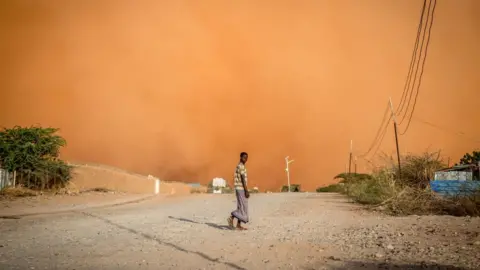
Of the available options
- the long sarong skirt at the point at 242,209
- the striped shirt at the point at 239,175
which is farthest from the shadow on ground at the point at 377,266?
the striped shirt at the point at 239,175

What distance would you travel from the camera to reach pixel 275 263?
7.23 metres

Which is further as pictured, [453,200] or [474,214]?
[453,200]


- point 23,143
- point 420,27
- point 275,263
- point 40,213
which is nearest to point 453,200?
point 420,27

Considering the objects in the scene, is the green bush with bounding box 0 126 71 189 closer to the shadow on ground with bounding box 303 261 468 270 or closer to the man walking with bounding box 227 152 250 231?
the man walking with bounding box 227 152 250 231

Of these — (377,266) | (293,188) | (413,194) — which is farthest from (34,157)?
(293,188)

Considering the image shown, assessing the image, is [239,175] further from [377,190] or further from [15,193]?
[15,193]

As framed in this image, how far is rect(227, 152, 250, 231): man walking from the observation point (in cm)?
1163

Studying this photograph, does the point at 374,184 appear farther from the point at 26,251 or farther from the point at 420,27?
the point at 26,251

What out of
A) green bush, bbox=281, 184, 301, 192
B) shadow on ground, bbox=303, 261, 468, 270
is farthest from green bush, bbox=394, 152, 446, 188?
green bush, bbox=281, 184, 301, 192

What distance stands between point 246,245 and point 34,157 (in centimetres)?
2252

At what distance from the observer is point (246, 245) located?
898 cm

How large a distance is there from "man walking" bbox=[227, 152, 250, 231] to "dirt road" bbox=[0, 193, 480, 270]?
44 centimetres

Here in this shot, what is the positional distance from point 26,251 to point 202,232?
4.11 m

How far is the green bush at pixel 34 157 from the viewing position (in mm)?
27094
